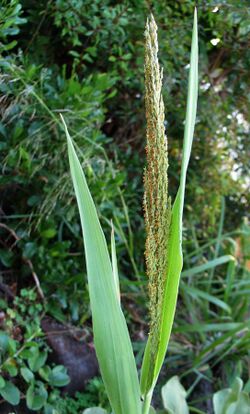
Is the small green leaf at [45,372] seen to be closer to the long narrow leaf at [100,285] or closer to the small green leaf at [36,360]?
the small green leaf at [36,360]

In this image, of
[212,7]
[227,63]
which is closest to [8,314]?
[212,7]

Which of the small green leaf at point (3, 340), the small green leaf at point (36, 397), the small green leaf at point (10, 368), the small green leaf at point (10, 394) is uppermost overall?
the small green leaf at point (3, 340)

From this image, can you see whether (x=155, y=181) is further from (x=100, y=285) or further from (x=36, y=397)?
(x=36, y=397)

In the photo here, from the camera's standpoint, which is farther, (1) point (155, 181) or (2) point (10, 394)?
(2) point (10, 394)

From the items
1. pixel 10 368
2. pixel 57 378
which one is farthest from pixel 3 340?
pixel 57 378

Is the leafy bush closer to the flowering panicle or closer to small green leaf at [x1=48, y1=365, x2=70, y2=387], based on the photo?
small green leaf at [x1=48, y1=365, x2=70, y2=387]

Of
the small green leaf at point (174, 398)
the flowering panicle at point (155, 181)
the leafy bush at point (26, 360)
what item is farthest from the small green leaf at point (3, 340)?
the flowering panicle at point (155, 181)
